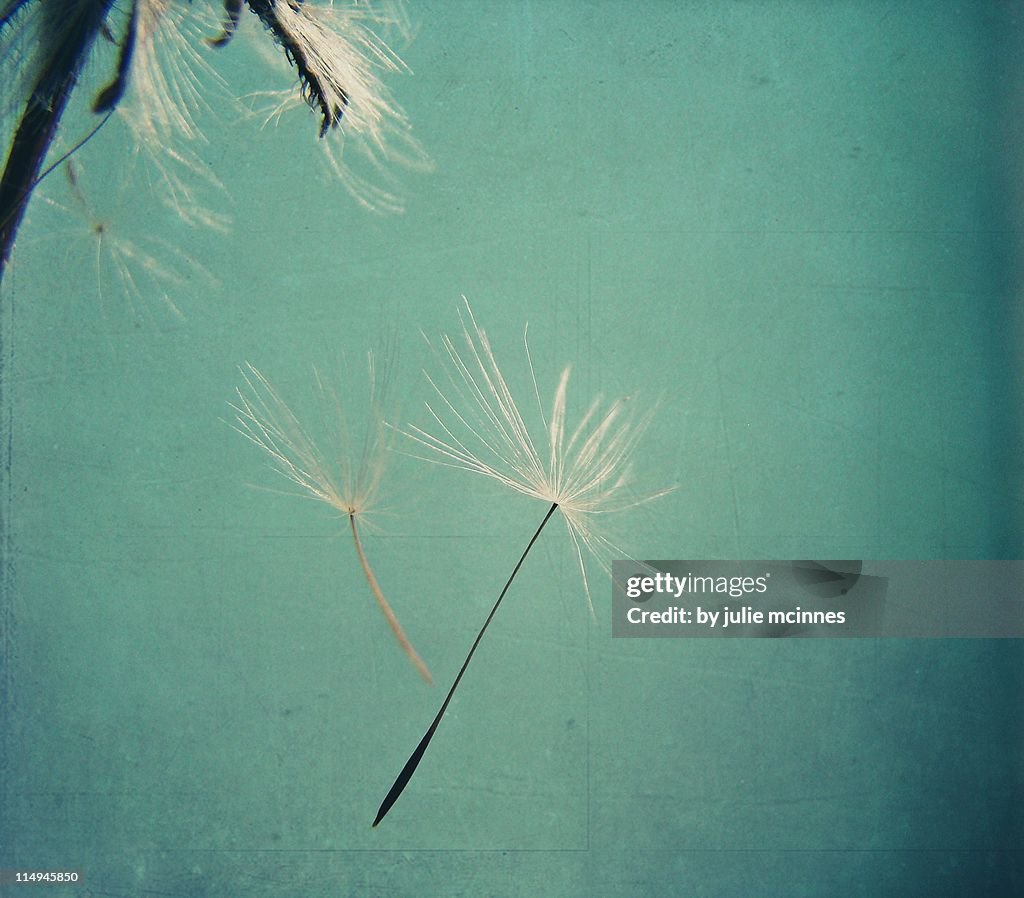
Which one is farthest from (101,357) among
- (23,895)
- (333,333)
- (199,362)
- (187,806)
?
(23,895)

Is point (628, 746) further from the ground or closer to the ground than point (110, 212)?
closer to the ground

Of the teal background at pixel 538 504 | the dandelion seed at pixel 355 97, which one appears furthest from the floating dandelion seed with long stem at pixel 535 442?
the dandelion seed at pixel 355 97

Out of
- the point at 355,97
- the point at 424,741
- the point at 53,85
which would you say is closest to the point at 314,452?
the point at 424,741

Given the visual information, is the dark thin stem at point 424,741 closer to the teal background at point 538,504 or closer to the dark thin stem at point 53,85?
the teal background at point 538,504

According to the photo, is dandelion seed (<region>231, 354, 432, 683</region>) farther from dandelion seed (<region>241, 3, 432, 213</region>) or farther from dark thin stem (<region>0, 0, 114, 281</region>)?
dark thin stem (<region>0, 0, 114, 281</region>)

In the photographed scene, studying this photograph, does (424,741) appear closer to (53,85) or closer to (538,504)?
(538,504)

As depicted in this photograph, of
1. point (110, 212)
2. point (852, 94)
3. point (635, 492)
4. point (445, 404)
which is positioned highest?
point (852, 94)

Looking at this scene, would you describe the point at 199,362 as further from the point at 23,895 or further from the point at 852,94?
the point at 852,94
